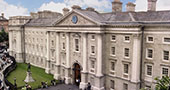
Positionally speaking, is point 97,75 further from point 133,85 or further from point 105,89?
point 133,85

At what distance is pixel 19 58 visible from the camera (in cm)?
6681

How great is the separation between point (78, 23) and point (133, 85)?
52.9 ft

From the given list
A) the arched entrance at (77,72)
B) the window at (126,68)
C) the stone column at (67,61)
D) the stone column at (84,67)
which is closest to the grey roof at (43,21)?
the stone column at (67,61)

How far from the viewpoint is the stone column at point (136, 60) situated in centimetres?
3070

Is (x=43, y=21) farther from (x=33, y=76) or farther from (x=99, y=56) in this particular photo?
(x=99, y=56)

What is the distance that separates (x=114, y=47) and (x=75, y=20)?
10054mm

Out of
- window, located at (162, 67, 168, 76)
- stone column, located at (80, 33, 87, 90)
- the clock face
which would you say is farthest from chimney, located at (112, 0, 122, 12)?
window, located at (162, 67, 168, 76)

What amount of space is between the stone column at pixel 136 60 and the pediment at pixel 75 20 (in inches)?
343

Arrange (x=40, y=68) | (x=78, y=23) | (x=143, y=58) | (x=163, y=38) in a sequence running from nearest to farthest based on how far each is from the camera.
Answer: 1. (x=163, y=38)
2. (x=143, y=58)
3. (x=78, y=23)
4. (x=40, y=68)

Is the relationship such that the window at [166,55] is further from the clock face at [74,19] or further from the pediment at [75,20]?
the clock face at [74,19]

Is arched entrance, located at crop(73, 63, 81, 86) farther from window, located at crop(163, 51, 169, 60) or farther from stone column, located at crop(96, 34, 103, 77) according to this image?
window, located at crop(163, 51, 169, 60)

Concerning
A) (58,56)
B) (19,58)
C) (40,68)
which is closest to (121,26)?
(58,56)

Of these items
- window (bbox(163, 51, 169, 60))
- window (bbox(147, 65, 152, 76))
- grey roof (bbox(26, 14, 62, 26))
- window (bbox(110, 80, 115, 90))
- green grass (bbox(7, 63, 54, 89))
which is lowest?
green grass (bbox(7, 63, 54, 89))

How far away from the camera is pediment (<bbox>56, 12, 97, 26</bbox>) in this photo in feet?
119
